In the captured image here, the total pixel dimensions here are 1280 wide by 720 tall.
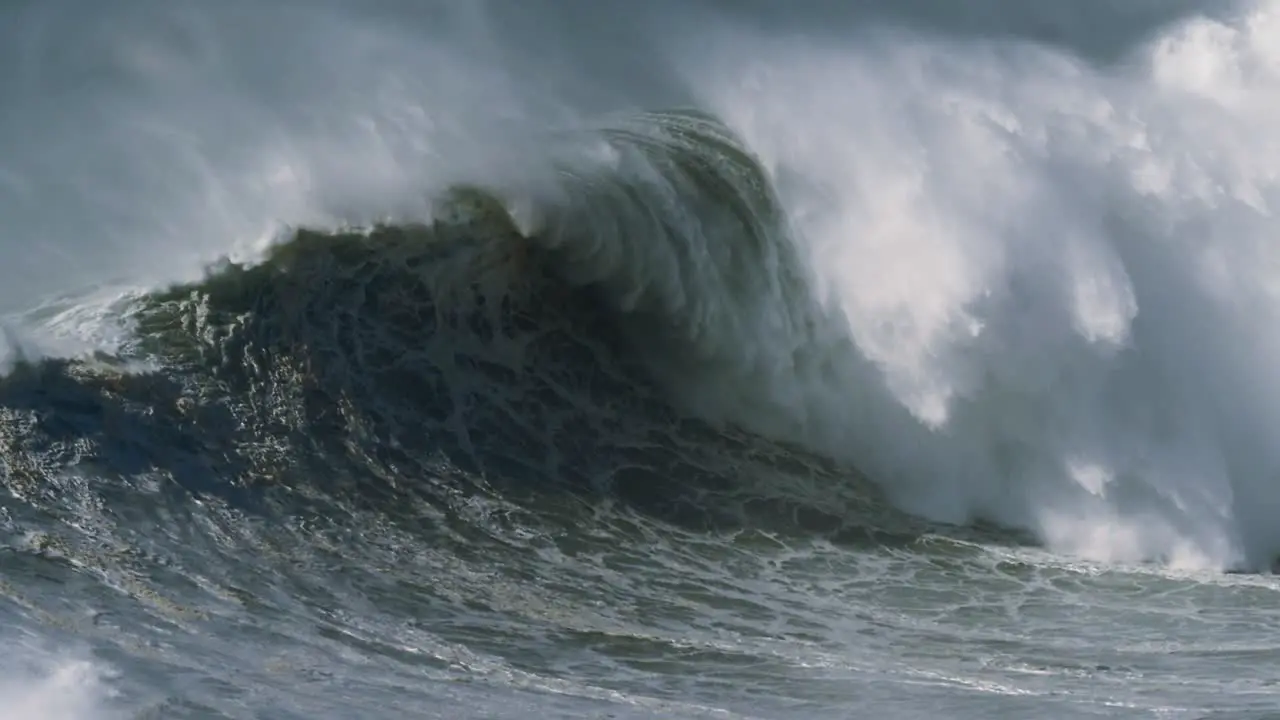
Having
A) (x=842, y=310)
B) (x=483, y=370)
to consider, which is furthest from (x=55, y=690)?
(x=842, y=310)

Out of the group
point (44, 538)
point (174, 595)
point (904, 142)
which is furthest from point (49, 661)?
point (904, 142)

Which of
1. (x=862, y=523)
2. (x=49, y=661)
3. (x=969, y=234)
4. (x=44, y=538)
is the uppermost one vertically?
(x=969, y=234)

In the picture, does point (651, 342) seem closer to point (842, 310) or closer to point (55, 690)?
point (842, 310)

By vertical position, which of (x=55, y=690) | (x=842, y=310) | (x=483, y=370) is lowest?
(x=55, y=690)

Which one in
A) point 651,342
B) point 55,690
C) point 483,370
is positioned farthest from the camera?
point 651,342

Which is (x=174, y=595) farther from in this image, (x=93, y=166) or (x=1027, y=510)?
(x=1027, y=510)

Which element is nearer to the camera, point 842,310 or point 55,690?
point 55,690
